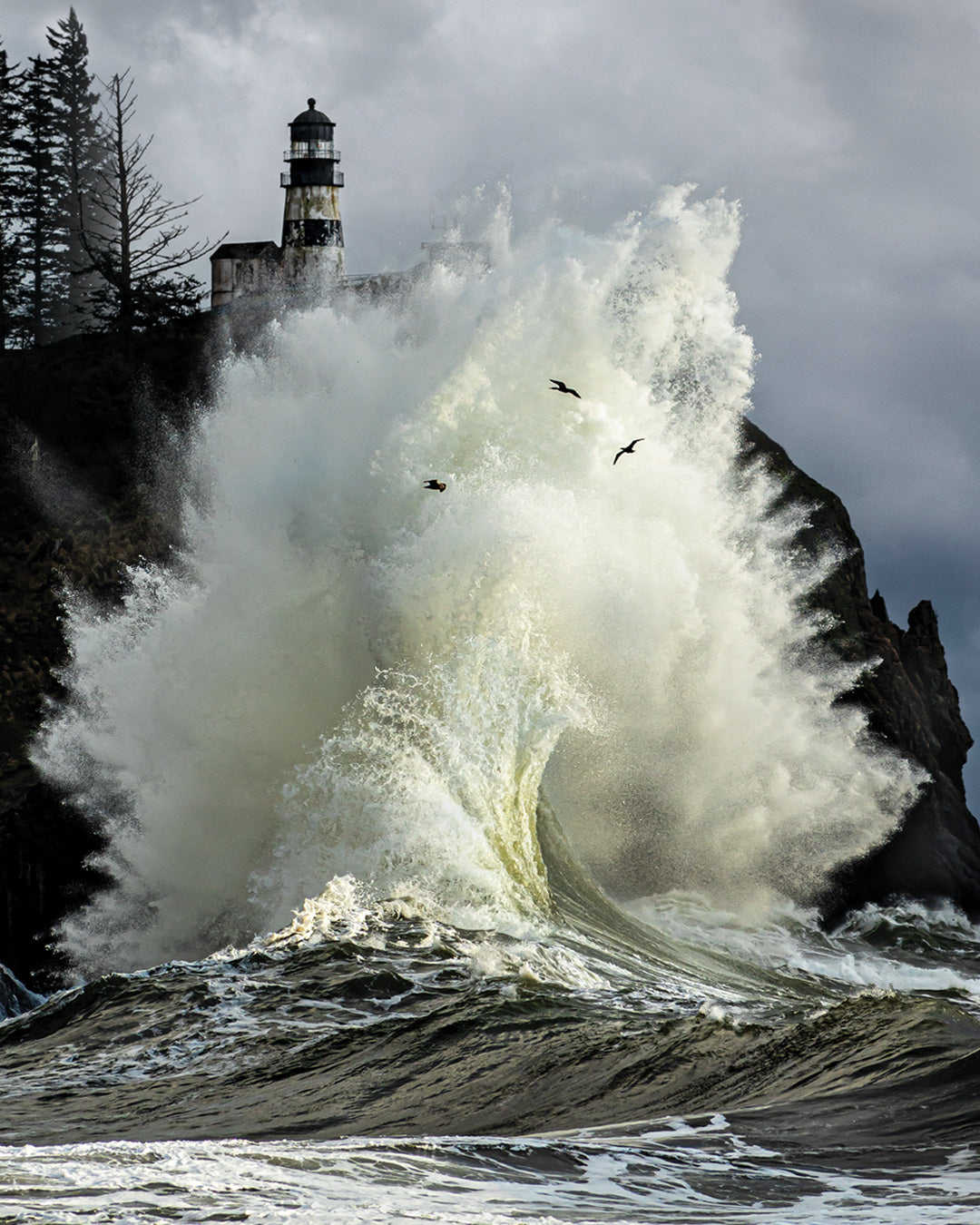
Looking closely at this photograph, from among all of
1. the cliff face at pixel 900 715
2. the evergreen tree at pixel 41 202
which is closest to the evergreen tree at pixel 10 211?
the evergreen tree at pixel 41 202

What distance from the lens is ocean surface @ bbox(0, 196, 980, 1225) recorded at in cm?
898

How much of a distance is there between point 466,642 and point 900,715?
45.0 ft

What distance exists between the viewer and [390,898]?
603 inches

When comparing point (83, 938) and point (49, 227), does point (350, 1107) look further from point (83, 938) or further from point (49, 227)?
point (49, 227)

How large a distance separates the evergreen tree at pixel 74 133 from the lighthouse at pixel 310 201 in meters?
11.6

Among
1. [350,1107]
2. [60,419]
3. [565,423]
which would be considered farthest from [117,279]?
[350,1107]

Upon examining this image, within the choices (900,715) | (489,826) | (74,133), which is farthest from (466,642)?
(74,133)

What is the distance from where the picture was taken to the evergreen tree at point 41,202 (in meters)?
51.9

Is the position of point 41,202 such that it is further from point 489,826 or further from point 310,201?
point 489,826

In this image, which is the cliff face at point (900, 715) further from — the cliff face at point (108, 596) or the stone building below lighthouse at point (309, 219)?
the stone building below lighthouse at point (309, 219)

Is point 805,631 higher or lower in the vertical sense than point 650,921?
higher

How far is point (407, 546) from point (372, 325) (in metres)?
4.74

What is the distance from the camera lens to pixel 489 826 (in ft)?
57.1

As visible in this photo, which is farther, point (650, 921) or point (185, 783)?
point (650, 921)
